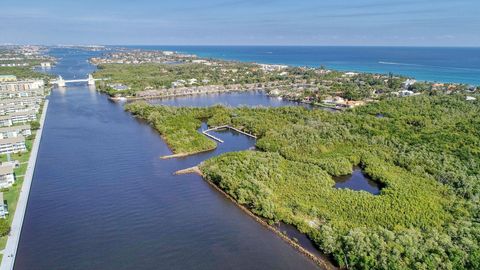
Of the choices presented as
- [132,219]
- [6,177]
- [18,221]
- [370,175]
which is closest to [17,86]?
[6,177]

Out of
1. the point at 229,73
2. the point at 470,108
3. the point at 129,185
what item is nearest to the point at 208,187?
the point at 129,185

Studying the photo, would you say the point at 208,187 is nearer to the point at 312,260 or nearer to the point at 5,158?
the point at 312,260

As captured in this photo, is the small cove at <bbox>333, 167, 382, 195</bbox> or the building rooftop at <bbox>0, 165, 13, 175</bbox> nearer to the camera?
the building rooftop at <bbox>0, 165, 13, 175</bbox>

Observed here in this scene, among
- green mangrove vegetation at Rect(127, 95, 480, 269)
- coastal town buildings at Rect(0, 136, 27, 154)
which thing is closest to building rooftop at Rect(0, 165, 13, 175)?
coastal town buildings at Rect(0, 136, 27, 154)

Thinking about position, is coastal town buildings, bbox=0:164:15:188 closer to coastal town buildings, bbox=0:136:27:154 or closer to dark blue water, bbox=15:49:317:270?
dark blue water, bbox=15:49:317:270

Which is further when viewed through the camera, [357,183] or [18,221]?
[357,183]

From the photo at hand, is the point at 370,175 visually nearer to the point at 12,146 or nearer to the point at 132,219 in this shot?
the point at 132,219
